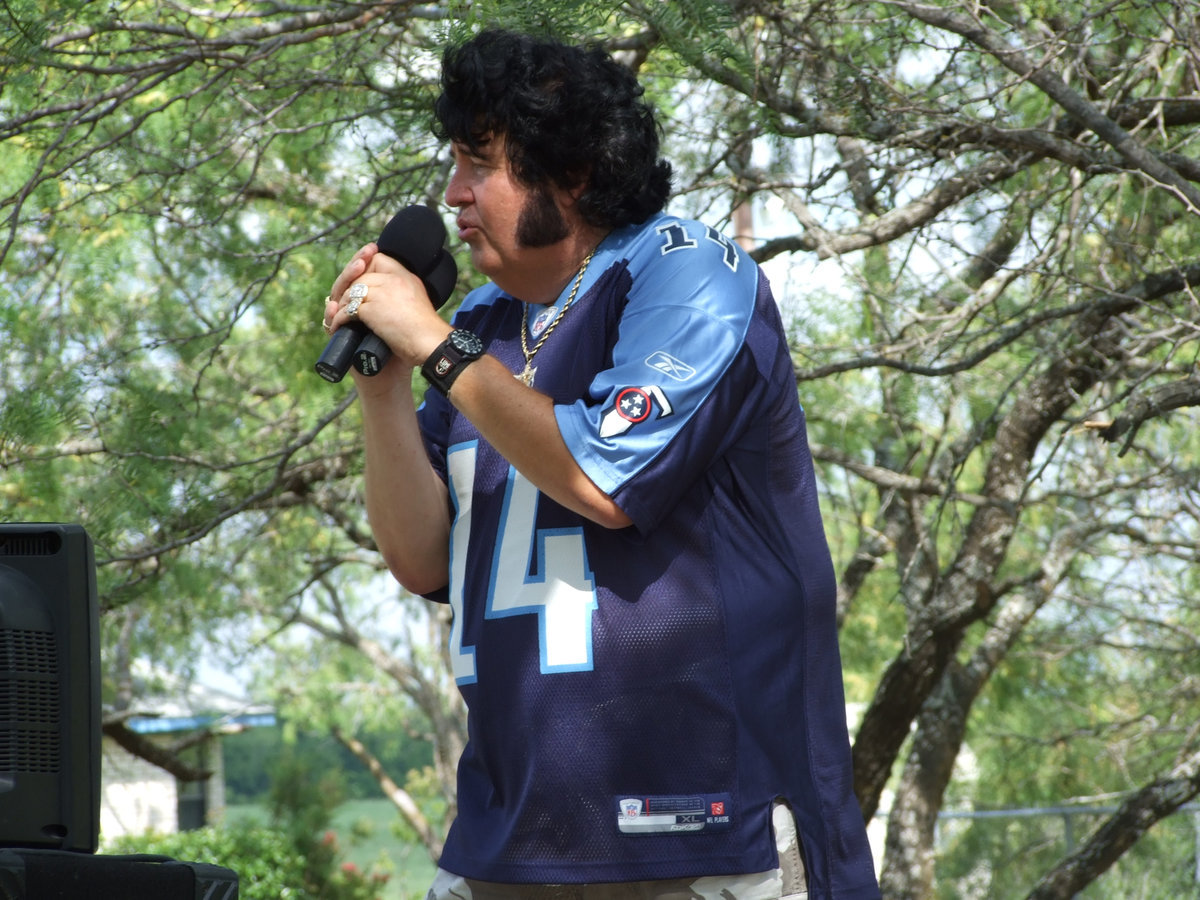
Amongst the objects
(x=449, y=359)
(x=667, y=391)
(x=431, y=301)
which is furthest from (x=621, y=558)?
(x=431, y=301)

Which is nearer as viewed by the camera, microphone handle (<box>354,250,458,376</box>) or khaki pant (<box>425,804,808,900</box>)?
khaki pant (<box>425,804,808,900</box>)

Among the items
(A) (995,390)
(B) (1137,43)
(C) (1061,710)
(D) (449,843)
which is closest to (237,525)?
(A) (995,390)

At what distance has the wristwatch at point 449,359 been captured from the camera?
1.60m

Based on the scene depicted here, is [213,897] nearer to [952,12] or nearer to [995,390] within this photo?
[952,12]

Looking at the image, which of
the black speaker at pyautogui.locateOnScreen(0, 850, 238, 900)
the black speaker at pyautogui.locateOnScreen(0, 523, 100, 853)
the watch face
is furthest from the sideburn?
the black speaker at pyautogui.locateOnScreen(0, 850, 238, 900)

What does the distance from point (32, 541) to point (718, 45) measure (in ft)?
4.93

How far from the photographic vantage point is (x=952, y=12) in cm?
260

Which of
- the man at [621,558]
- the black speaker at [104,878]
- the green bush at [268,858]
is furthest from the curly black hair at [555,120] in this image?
the green bush at [268,858]

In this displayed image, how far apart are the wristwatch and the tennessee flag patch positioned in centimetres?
19

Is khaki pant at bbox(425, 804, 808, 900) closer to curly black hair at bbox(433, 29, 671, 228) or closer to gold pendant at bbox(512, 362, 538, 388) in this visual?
gold pendant at bbox(512, 362, 538, 388)

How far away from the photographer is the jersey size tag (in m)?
1.51

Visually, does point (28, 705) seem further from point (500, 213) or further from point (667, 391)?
point (500, 213)

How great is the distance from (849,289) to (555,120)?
107 inches

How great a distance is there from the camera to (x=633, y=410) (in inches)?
61.1
